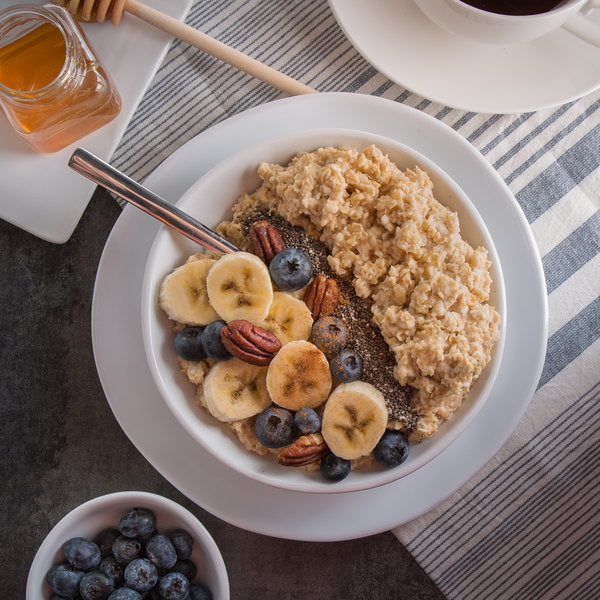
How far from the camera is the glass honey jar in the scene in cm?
135

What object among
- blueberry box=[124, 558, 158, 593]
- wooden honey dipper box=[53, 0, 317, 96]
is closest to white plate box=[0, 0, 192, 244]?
wooden honey dipper box=[53, 0, 317, 96]

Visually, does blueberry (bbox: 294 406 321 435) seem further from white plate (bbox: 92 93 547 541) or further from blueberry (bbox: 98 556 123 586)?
blueberry (bbox: 98 556 123 586)

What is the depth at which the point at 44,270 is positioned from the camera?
1587 millimetres

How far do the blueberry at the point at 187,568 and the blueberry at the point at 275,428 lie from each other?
40 cm

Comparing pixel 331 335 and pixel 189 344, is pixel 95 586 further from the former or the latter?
pixel 331 335

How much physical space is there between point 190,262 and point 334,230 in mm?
305

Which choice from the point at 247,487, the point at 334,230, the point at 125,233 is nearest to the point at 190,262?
the point at 125,233

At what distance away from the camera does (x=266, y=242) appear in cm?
122

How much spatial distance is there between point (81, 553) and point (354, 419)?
26.0 inches

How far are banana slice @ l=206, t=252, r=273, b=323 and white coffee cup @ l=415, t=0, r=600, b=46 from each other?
56 centimetres

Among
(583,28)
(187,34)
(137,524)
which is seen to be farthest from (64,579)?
(583,28)

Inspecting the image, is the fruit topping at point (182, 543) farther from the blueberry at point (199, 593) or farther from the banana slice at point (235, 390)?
the banana slice at point (235, 390)

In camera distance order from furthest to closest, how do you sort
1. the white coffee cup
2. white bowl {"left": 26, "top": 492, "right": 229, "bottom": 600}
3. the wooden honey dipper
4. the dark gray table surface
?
the dark gray table surface
the wooden honey dipper
white bowl {"left": 26, "top": 492, "right": 229, "bottom": 600}
the white coffee cup

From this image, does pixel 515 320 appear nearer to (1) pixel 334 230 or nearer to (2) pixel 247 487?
(1) pixel 334 230
